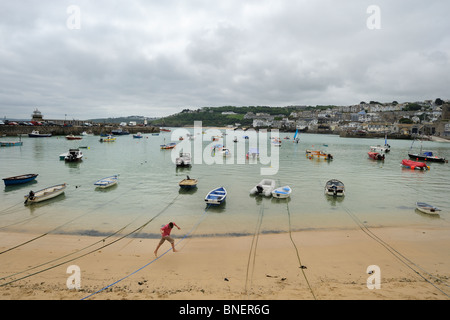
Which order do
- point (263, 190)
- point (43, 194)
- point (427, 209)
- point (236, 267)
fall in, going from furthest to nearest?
1. point (263, 190)
2. point (43, 194)
3. point (427, 209)
4. point (236, 267)

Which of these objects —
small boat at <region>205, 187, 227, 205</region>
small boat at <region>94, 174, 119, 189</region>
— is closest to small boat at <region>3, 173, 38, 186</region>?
small boat at <region>94, 174, 119, 189</region>

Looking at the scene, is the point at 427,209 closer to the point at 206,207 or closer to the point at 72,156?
the point at 206,207

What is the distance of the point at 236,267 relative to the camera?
11.6 m

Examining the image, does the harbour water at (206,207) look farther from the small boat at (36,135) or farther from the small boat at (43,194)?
the small boat at (36,135)

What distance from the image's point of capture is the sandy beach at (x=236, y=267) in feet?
30.8

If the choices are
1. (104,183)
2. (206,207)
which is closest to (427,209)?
(206,207)

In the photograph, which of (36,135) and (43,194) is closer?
(43,194)

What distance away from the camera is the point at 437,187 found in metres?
32.5

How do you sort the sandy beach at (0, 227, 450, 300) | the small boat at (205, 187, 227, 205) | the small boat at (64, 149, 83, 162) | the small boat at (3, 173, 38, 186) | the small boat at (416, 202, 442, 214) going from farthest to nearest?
the small boat at (64, 149, 83, 162), the small boat at (3, 173, 38, 186), the small boat at (205, 187, 227, 205), the small boat at (416, 202, 442, 214), the sandy beach at (0, 227, 450, 300)

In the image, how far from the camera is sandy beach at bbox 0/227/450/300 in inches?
370

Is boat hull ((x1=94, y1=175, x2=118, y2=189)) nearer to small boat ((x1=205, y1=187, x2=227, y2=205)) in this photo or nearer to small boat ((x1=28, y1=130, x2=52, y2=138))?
small boat ((x1=205, y1=187, x2=227, y2=205))

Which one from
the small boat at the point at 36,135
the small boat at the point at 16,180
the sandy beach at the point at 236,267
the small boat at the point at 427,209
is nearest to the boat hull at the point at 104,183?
the small boat at the point at 16,180

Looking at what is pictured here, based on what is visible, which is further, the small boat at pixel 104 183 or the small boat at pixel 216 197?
the small boat at pixel 104 183
